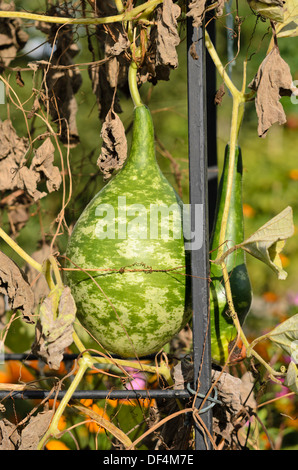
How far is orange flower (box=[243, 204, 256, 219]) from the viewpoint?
9.73 ft

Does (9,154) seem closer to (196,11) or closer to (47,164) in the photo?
(47,164)

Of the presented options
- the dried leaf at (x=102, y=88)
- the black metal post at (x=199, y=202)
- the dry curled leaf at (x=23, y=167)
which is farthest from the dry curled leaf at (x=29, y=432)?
the dried leaf at (x=102, y=88)

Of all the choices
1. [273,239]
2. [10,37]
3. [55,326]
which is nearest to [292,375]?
[273,239]

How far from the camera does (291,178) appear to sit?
330 cm

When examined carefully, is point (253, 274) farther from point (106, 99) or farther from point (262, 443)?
point (106, 99)

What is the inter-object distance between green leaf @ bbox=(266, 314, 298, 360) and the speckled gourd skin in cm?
17

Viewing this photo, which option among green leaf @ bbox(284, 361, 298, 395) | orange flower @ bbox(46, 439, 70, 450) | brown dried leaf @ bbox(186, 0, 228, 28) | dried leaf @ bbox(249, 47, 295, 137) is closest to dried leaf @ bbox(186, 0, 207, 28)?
brown dried leaf @ bbox(186, 0, 228, 28)

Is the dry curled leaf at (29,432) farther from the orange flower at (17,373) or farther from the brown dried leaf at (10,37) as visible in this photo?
the brown dried leaf at (10,37)

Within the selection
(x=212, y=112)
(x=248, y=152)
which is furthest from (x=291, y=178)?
(x=212, y=112)

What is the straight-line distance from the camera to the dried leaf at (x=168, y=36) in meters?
0.94

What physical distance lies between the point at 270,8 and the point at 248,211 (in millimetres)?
2118

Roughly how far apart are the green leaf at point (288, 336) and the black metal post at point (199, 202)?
12 centimetres

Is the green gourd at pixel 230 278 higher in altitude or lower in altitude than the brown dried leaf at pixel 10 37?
lower

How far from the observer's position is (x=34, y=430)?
3.18 ft
